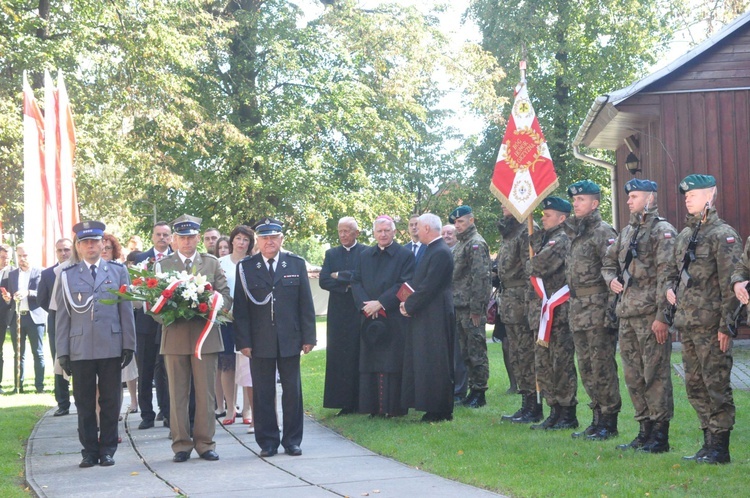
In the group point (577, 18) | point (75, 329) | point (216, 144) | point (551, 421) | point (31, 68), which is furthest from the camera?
point (577, 18)

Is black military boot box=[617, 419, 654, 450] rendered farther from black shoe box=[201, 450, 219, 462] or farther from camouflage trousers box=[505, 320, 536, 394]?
black shoe box=[201, 450, 219, 462]

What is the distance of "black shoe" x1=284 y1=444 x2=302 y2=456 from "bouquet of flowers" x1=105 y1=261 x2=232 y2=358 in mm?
1191

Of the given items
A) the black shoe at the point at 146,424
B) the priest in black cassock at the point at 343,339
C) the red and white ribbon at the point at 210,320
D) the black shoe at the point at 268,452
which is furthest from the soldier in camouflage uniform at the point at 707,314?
the black shoe at the point at 146,424

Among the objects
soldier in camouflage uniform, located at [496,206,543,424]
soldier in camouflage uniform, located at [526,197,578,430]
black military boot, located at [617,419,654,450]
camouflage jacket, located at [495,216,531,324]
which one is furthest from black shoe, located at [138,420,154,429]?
black military boot, located at [617,419,654,450]

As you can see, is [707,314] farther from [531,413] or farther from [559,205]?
[531,413]

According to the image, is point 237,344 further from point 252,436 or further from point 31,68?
point 31,68

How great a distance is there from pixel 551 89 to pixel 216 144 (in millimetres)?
12721

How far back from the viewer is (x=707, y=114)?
16.2 m

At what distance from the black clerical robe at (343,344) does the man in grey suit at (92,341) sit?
2.83 meters

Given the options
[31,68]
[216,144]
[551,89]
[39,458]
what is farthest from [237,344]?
[551,89]

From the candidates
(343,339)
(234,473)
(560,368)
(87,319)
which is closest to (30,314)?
(343,339)

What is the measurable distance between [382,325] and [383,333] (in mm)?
88

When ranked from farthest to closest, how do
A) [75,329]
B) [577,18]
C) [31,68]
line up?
1. [577,18]
2. [31,68]
3. [75,329]

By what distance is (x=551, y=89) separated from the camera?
119 feet
